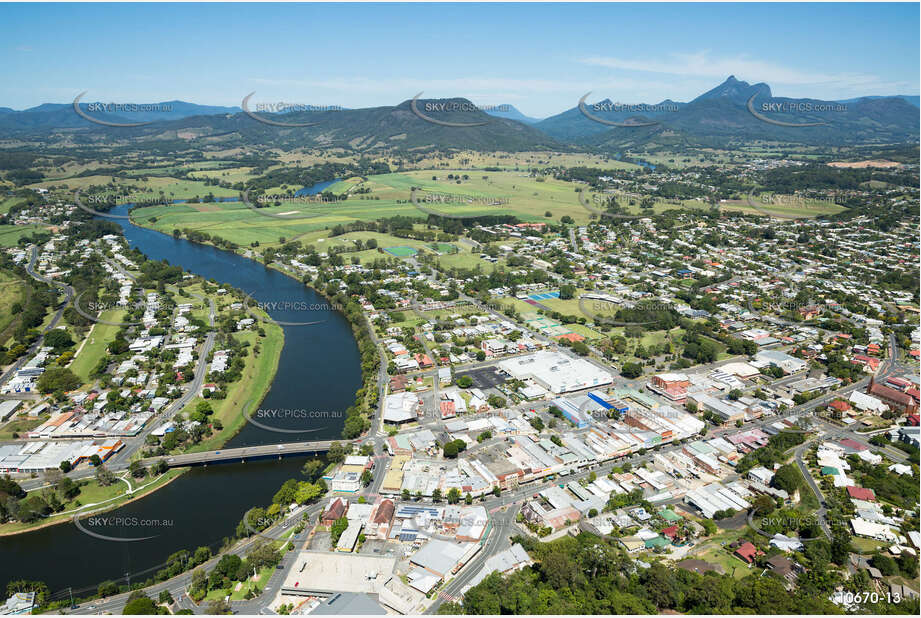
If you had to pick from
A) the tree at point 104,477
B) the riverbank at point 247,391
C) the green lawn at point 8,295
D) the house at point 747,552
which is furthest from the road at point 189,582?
the green lawn at point 8,295

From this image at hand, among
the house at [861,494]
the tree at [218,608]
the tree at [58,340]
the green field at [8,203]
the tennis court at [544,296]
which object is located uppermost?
the green field at [8,203]

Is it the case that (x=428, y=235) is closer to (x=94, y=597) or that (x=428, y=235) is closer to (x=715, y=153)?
(x=94, y=597)

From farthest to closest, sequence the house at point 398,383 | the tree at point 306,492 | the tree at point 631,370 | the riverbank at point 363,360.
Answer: the tree at point 631,370 → the house at point 398,383 → the riverbank at point 363,360 → the tree at point 306,492

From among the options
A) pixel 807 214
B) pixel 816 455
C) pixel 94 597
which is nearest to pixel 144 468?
pixel 94 597

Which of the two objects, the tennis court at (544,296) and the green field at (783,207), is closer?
the tennis court at (544,296)

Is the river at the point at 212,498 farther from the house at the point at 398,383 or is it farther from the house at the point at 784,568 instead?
the house at the point at 784,568

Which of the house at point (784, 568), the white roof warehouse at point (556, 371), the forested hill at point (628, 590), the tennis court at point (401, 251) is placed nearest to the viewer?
the forested hill at point (628, 590)

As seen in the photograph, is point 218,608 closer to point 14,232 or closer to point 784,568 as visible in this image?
point 784,568
